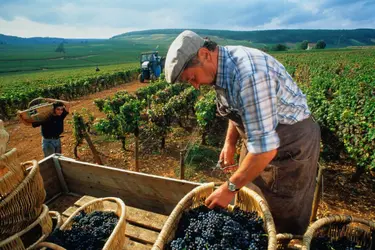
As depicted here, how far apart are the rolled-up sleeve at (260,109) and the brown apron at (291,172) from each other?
0.46m

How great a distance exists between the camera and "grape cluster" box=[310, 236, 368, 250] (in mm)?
1875

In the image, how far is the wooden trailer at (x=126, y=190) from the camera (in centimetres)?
271

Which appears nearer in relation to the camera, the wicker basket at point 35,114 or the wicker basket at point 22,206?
the wicker basket at point 22,206

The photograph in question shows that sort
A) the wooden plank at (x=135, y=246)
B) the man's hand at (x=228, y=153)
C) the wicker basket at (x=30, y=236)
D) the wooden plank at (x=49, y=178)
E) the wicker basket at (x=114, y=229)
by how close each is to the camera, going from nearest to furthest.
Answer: the wicker basket at (x=114, y=229)
the wicker basket at (x=30, y=236)
the wooden plank at (x=135, y=246)
the man's hand at (x=228, y=153)
the wooden plank at (x=49, y=178)

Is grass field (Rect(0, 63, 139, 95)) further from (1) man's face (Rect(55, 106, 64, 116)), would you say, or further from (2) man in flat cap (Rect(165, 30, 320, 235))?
(2) man in flat cap (Rect(165, 30, 320, 235))

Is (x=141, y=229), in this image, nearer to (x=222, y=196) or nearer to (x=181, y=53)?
(x=222, y=196)

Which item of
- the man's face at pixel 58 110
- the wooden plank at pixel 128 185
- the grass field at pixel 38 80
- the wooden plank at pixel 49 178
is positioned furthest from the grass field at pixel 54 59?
the wooden plank at pixel 128 185

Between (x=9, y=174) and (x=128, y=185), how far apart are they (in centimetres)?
139

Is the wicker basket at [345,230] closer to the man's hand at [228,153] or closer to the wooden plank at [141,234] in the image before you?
the man's hand at [228,153]

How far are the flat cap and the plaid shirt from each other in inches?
8.5

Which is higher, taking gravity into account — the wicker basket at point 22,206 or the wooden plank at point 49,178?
the wicker basket at point 22,206

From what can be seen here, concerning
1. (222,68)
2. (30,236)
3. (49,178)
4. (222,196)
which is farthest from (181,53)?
(49,178)

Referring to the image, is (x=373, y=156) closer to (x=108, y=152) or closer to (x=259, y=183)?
(x=259, y=183)

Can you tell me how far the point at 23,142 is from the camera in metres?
9.51
